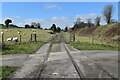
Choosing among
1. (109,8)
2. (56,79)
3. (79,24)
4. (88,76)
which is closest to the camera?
(56,79)

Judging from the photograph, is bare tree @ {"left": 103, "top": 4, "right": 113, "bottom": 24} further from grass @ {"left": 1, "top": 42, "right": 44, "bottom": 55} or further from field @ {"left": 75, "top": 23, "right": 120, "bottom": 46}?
grass @ {"left": 1, "top": 42, "right": 44, "bottom": 55}

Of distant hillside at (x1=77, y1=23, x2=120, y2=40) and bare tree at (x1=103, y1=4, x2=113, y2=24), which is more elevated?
bare tree at (x1=103, y1=4, x2=113, y2=24)

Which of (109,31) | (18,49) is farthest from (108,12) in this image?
(18,49)

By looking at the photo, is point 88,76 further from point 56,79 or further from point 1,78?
point 1,78

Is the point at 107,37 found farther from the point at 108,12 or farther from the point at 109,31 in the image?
the point at 108,12

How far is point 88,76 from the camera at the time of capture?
21.6 ft

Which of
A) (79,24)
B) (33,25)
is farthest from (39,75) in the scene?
(33,25)

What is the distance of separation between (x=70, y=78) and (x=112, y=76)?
155cm

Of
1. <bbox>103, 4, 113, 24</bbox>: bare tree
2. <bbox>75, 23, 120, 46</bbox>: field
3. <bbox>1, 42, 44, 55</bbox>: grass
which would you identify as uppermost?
<bbox>103, 4, 113, 24</bbox>: bare tree

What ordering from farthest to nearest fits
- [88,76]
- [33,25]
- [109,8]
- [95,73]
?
[33,25] → [109,8] → [95,73] → [88,76]

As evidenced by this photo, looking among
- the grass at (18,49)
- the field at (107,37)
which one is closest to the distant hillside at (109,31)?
the field at (107,37)

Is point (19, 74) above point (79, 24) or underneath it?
underneath

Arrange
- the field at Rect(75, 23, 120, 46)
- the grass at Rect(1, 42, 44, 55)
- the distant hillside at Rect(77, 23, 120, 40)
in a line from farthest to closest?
the distant hillside at Rect(77, 23, 120, 40) → the field at Rect(75, 23, 120, 46) → the grass at Rect(1, 42, 44, 55)

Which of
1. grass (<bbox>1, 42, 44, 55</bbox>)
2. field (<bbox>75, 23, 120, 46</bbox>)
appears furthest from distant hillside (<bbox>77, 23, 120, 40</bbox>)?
grass (<bbox>1, 42, 44, 55</bbox>)
